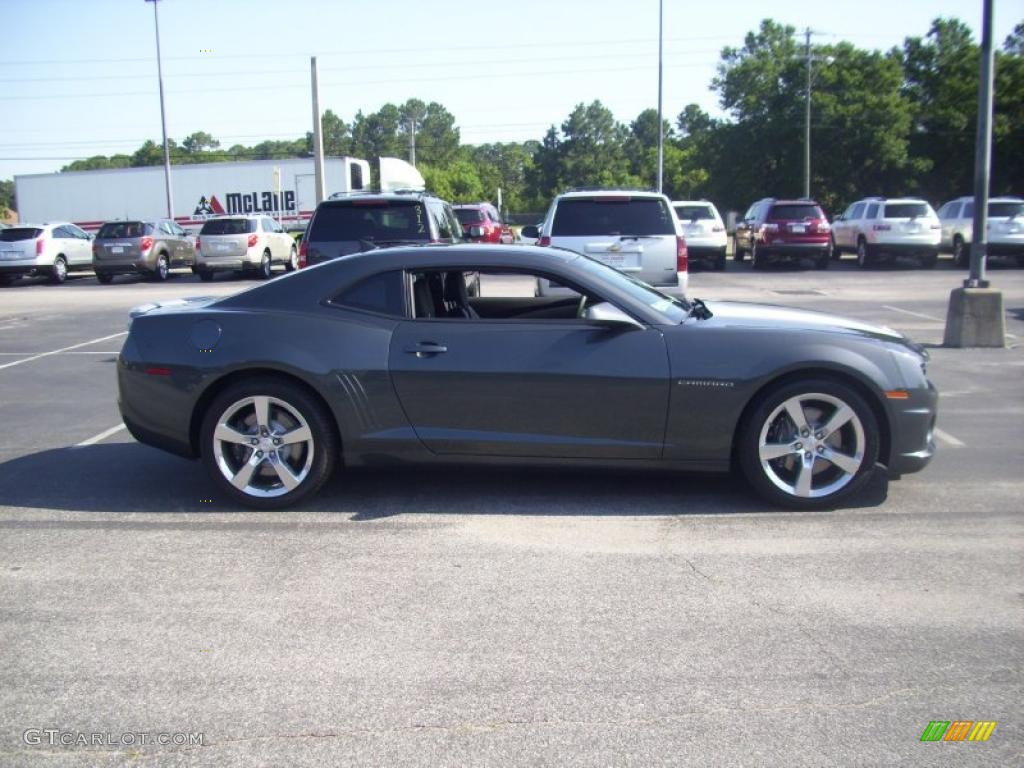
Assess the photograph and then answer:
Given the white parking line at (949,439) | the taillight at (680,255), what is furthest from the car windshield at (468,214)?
the white parking line at (949,439)

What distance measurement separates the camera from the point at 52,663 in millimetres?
3939

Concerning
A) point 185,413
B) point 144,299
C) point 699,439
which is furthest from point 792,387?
point 144,299

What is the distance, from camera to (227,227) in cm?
2578

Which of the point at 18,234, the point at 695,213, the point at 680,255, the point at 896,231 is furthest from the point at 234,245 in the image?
the point at 896,231

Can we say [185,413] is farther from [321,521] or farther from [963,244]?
[963,244]

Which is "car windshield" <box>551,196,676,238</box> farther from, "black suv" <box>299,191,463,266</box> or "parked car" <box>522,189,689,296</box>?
"black suv" <box>299,191,463,266</box>

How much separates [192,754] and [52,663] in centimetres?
99

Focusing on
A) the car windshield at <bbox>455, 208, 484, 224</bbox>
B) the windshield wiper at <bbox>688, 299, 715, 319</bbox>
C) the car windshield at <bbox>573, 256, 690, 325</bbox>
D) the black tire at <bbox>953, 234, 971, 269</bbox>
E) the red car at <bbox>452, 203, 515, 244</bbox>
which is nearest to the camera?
the car windshield at <bbox>573, 256, 690, 325</bbox>

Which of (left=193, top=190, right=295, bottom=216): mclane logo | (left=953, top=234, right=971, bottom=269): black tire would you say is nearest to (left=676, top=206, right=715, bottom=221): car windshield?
(left=953, top=234, right=971, bottom=269): black tire

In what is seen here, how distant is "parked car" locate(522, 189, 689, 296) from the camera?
11914mm

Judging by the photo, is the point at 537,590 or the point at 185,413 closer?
the point at 537,590

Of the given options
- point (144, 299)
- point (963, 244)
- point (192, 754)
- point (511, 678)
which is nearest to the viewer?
point (192, 754)

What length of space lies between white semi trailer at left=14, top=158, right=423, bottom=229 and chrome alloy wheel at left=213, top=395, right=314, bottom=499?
32.1m

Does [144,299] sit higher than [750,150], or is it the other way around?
[750,150]
